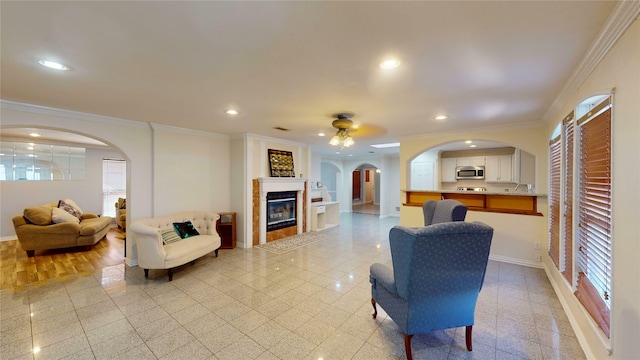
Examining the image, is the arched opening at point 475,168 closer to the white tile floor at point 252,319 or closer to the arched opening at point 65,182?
the white tile floor at point 252,319

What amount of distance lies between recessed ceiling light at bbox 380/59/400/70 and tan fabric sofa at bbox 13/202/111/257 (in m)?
6.16

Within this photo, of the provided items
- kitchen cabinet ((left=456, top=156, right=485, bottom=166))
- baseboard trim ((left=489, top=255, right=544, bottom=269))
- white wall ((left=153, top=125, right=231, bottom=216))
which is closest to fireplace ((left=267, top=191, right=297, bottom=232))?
white wall ((left=153, top=125, right=231, bottom=216))

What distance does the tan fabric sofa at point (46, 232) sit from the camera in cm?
440

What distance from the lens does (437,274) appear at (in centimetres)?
183

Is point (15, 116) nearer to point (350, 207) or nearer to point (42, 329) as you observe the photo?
point (42, 329)

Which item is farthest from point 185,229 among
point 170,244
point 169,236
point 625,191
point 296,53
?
point 625,191

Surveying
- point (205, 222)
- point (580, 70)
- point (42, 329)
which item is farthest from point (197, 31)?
point (205, 222)

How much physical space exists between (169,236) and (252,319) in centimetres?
231

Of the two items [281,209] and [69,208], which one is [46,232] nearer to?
[69,208]

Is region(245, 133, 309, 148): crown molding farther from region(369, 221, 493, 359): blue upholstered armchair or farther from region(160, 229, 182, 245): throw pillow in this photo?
region(369, 221, 493, 359): blue upholstered armchair

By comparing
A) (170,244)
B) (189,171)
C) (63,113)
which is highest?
(63,113)

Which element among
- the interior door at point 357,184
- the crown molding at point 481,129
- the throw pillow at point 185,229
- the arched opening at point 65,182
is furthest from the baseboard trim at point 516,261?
the interior door at point 357,184

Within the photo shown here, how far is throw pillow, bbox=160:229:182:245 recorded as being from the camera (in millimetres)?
3845

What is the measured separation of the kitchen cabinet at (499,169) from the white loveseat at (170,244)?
7370 mm
